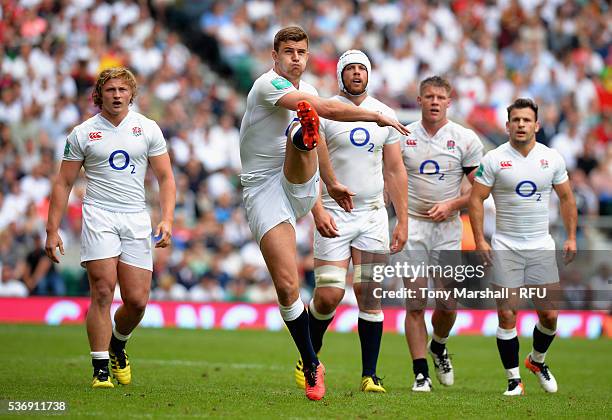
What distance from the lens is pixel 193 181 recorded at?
20984 mm

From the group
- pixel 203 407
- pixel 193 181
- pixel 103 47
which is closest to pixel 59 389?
pixel 203 407

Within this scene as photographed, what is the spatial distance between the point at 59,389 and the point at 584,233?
13348 mm

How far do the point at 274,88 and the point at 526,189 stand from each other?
10.4 ft

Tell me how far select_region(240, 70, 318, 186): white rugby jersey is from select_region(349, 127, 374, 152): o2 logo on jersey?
0.99 meters

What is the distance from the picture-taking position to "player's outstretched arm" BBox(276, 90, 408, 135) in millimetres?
7844

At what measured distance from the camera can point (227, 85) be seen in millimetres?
24797

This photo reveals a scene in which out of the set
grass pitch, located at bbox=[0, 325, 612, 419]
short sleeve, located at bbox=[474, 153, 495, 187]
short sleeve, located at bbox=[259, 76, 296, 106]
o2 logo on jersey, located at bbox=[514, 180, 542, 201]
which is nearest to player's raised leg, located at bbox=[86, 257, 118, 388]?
grass pitch, located at bbox=[0, 325, 612, 419]

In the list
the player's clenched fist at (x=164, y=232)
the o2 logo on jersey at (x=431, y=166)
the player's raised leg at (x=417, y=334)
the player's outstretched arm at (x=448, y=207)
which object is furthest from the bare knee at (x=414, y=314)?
the player's clenched fist at (x=164, y=232)

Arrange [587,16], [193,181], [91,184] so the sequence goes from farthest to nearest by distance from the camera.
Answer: [587,16] < [193,181] < [91,184]

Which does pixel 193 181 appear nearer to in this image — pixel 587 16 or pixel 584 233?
pixel 584 233

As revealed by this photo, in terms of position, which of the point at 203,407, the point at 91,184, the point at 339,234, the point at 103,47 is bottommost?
the point at 203,407

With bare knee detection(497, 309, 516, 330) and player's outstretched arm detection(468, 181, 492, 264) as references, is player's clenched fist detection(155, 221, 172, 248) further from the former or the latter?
bare knee detection(497, 309, 516, 330)

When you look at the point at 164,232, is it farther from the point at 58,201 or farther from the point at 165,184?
the point at 58,201

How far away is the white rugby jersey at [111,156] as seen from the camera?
30.8ft
